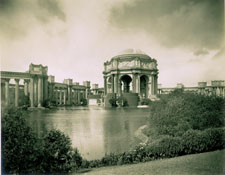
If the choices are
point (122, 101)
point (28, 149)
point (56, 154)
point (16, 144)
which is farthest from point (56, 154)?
point (122, 101)

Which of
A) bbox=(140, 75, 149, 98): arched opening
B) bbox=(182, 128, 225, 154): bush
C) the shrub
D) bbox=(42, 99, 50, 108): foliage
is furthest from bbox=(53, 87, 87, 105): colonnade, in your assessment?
bbox=(140, 75, 149, 98): arched opening

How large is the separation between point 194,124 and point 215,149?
2.87 m

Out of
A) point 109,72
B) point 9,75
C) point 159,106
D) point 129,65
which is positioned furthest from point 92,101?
point 9,75

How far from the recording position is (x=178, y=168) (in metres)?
5.86

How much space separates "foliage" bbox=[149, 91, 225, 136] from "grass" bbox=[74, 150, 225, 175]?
3.19 metres

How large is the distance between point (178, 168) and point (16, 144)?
502 cm

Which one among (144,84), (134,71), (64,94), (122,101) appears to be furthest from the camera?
(144,84)

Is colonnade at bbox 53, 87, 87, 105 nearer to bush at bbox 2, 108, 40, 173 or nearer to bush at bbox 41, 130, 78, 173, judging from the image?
bush at bbox 41, 130, 78, 173

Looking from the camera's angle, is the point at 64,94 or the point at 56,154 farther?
the point at 64,94

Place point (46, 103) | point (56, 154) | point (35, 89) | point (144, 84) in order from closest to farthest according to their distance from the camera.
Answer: point (56, 154) < point (35, 89) < point (46, 103) < point (144, 84)

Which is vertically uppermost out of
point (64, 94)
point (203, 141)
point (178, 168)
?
point (64, 94)

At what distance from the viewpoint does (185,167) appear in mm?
5914

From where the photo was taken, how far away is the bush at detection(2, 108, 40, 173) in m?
5.18

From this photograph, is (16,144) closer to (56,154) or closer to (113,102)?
(56,154)
